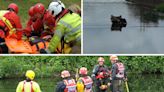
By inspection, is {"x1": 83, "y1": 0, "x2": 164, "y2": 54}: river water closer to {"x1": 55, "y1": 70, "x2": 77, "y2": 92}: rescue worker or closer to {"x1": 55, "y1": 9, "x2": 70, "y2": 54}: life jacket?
{"x1": 55, "y1": 70, "x2": 77, "y2": 92}: rescue worker

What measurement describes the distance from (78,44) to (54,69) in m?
11.3

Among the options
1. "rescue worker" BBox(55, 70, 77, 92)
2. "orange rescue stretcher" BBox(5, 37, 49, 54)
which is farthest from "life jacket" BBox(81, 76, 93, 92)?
"orange rescue stretcher" BBox(5, 37, 49, 54)

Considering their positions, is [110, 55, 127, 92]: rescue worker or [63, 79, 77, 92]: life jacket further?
[110, 55, 127, 92]: rescue worker

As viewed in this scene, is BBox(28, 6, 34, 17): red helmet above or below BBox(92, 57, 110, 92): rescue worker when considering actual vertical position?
above

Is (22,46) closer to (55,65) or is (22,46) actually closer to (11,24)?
(11,24)

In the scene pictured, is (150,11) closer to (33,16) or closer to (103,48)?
(103,48)

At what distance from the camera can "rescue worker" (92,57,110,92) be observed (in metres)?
8.02

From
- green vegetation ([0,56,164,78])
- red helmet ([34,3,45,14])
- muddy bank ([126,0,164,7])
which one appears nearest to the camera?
red helmet ([34,3,45,14])

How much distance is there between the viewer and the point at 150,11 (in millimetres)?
8227

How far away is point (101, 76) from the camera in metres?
8.03

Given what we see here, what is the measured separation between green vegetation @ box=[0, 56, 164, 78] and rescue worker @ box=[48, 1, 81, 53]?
10796mm

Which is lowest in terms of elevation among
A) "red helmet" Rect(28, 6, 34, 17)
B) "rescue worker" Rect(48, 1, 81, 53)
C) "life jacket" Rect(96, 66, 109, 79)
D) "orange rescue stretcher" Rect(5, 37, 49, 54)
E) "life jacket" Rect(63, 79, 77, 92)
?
"life jacket" Rect(63, 79, 77, 92)

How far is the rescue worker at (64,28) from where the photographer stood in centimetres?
643

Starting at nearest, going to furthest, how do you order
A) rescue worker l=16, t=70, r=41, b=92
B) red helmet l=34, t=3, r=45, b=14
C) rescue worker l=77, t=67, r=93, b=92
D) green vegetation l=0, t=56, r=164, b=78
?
red helmet l=34, t=3, r=45, b=14
rescue worker l=16, t=70, r=41, b=92
rescue worker l=77, t=67, r=93, b=92
green vegetation l=0, t=56, r=164, b=78
